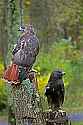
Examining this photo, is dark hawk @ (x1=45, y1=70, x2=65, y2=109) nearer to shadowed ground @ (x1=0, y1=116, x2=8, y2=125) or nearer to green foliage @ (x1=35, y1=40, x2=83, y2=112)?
green foliage @ (x1=35, y1=40, x2=83, y2=112)

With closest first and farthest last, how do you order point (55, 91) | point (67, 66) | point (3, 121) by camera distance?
point (55, 91) < point (3, 121) < point (67, 66)

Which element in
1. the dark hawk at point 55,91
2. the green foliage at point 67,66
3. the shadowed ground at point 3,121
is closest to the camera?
the dark hawk at point 55,91

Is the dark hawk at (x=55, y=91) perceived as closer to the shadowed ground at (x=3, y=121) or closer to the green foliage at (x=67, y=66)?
the green foliage at (x=67, y=66)

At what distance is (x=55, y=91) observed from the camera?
3.75 meters

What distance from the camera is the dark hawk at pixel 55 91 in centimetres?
373

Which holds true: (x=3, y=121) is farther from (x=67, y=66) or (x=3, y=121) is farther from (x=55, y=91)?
(x=55, y=91)

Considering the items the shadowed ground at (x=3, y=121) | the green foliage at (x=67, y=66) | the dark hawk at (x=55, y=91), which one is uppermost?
the dark hawk at (x=55, y=91)

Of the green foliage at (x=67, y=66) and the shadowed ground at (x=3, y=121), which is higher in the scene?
the green foliage at (x=67, y=66)

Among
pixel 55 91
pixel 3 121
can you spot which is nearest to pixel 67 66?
pixel 3 121

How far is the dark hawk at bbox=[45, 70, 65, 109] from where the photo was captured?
3.73 meters

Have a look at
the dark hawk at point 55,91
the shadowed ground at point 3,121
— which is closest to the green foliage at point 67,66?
the shadowed ground at point 3,121

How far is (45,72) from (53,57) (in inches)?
30.3

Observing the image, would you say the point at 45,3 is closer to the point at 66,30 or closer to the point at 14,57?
the point at 66,30

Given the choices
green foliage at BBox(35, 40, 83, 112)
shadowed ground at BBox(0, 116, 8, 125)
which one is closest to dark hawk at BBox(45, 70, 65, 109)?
green foliage at BBox(35, 40, 83, 112)
